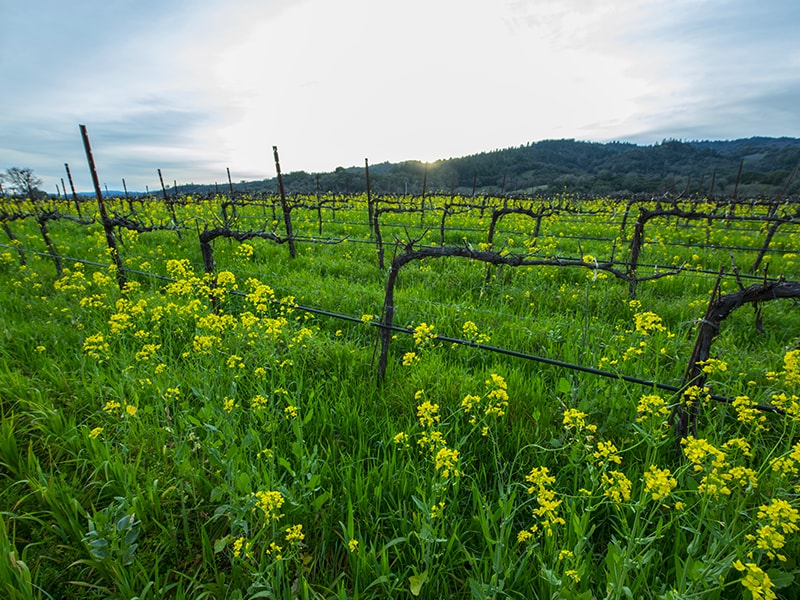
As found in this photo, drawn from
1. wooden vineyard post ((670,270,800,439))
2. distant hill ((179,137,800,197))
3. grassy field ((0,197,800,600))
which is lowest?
grassy field ((0,197,800,600))

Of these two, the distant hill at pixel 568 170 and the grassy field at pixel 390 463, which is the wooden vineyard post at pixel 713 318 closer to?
the grassy field at pixel 390 463

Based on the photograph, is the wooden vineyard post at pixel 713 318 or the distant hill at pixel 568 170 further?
the distant hill at pixel 568 170

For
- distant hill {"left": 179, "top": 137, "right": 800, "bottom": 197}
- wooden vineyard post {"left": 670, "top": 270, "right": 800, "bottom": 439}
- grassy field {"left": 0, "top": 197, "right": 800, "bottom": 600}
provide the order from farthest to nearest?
distant hill {"left": 179, "top": 137, "right": 800, "bottom": 197} → wooden vineyard post {"left": 670, "top": 270, "right": 800, "bottom": 439} → grassy field {"left": 0, "top": 197, "right": 800, "bottom": 600}

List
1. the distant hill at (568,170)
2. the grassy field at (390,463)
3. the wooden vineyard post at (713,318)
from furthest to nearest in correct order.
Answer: the distant hill at (568,170) < the wooden vineyard post at (713,318) < the grassy field at (390,463)

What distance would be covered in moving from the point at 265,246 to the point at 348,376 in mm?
7135

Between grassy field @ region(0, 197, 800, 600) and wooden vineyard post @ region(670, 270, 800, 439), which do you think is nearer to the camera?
grassy field @ region(0, 197, 800, 600)

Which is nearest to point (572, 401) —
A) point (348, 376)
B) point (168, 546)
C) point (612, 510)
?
point (612, 510)

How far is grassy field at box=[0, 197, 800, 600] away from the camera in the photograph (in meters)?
1.79

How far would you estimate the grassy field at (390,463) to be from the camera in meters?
1.79

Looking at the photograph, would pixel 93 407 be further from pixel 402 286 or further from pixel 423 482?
pixel 402 286

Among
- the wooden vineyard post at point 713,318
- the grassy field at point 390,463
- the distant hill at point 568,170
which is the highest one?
the distant hill at point 568,170

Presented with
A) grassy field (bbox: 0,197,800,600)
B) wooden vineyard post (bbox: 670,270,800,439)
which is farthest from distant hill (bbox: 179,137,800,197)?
wooden vineyard post (bbox: 670,270,800,439)

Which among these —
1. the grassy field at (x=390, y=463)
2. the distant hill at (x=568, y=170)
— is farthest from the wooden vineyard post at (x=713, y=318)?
the distant hill at (x=568, y=170)

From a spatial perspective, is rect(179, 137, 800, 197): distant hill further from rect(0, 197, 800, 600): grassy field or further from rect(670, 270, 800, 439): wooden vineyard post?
rect(670, 270, 800, 439): wooden vineyard post
